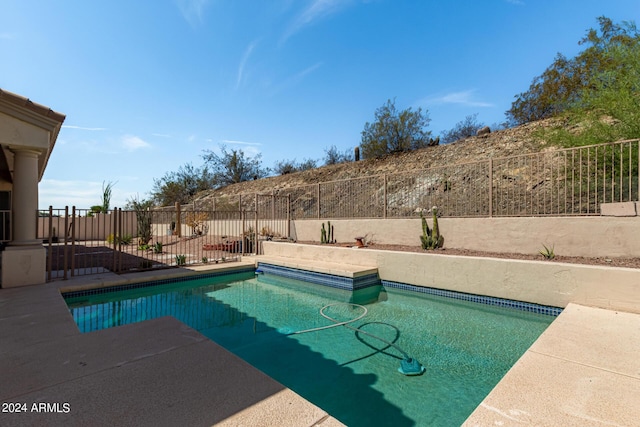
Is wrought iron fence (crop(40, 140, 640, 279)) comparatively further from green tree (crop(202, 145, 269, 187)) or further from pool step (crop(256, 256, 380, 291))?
green tree (crop(202, 145, 269, 187))

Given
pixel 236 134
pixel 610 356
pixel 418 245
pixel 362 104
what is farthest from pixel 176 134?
pixel 610 356

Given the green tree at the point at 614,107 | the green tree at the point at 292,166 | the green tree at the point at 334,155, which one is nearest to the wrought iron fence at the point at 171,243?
the green tree at the point at 292,166

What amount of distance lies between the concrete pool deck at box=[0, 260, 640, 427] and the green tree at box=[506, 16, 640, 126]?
8.96 metres

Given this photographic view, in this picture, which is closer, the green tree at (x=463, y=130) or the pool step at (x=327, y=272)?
the pool step at (x=327, y=272)

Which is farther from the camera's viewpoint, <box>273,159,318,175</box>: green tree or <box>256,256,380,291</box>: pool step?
<box>273,159,318,175</box>: green tree

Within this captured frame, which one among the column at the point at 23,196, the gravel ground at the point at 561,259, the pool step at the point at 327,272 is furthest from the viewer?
the pool step at the point at 327,272

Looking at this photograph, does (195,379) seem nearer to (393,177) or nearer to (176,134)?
(393,177)

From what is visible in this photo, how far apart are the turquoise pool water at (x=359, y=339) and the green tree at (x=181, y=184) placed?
65.6 feet

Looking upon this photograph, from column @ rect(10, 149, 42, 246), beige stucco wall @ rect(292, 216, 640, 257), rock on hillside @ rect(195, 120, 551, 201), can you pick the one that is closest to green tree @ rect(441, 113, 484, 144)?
rock on hillside @ rect(195, 120, 551, 201)

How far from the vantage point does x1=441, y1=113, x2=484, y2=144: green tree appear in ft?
50.1

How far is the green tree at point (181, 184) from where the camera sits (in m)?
24.8

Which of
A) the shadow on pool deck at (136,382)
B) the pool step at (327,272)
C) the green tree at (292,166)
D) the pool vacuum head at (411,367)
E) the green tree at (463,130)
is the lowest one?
the pool vacuum head at (411,367)

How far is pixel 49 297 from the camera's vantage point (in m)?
4.51

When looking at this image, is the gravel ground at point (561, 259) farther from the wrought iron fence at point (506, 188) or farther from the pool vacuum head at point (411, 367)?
the pool vacuum head at point (411, 367)
